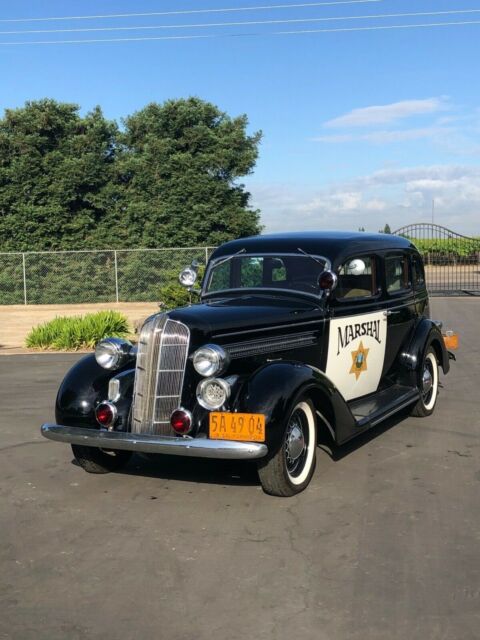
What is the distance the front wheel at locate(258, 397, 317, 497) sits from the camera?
4.96 m

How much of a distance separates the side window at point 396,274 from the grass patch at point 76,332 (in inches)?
280

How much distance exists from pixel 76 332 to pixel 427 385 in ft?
25.2

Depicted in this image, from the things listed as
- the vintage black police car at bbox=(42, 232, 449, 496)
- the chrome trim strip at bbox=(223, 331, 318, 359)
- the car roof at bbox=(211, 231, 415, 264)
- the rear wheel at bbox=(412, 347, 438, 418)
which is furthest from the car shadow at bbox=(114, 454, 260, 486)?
the rear wheel at bbox=(412, 347, 438, 418)

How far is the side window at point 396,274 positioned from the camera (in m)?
7.28

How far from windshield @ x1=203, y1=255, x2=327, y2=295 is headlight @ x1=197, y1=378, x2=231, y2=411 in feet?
5.28

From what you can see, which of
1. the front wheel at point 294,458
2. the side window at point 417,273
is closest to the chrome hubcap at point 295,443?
the front wheel at point 294,458

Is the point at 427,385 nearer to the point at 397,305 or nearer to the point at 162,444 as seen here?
the point at 397,305

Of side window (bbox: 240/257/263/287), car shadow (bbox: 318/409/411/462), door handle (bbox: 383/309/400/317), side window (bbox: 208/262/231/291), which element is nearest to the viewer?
car shadow (bbox: 318/409/411/462)

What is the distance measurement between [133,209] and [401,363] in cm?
2201

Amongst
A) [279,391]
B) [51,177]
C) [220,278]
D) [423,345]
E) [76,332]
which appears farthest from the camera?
[51,177]

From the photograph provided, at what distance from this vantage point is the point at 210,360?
4961 mm

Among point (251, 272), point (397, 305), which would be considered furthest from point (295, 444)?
point (397, 305)

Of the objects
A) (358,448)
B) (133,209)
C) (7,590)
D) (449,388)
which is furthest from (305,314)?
(133,209)

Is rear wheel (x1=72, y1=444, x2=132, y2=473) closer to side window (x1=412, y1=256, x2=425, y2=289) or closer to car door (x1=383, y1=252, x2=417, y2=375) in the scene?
car door (x1=383, y1=252, x2=417, y2=375)
